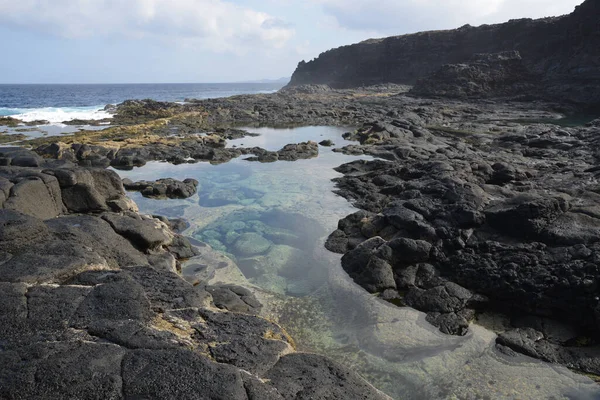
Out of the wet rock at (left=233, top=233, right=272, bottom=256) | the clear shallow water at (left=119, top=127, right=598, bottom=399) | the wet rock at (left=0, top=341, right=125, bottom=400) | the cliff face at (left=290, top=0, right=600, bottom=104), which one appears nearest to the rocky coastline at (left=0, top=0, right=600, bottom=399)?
the wet rock at (left=0, top=341, right=125, bottom=400)

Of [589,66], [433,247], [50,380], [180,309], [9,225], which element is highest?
[589,66]

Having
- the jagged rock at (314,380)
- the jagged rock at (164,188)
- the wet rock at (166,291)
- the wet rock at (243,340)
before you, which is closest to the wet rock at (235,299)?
the wet rock at (166,291)

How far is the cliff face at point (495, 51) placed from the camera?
2431 inches

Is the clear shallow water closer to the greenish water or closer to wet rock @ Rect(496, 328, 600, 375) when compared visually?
wet rock @ Rect(496, 328, 600, 375)

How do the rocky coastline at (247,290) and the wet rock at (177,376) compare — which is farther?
the rocky coastline at (247,290)

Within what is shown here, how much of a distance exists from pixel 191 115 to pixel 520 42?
242ft

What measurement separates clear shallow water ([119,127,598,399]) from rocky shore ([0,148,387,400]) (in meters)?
2.06

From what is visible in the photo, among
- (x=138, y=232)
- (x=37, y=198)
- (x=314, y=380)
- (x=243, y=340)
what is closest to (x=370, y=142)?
(x=138, y=232)

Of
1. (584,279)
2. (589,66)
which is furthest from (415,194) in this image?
(589,66)

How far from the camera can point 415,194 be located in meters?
16.4

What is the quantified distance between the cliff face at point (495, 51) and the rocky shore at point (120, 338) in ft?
219

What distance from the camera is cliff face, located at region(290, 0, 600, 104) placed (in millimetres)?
61750

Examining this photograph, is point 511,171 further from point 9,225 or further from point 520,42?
point 520,42

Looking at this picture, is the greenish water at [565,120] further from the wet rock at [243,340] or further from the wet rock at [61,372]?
the wet rock at [61,372]
